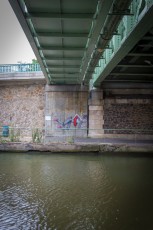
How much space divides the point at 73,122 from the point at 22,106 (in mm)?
4363

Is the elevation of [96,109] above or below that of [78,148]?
above

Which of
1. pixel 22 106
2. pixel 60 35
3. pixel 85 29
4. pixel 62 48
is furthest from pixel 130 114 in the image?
pixel 85 29

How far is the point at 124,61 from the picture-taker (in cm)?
1530

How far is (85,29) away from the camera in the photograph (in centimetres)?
1019

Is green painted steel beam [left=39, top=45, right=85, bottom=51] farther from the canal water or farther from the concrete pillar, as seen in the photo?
Result: the concrete pillar

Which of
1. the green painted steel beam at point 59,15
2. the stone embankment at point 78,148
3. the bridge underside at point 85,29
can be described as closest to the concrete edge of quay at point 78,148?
the stone embankment at point 78,148

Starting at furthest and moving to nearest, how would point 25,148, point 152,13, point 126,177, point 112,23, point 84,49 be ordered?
1. point 25,148
2. point 84,49
3. point 126,177
4. point 112,23
5. point 152,13

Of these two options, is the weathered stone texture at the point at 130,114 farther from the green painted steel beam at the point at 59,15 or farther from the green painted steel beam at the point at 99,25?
the green painted steel beam at the point at 59,15

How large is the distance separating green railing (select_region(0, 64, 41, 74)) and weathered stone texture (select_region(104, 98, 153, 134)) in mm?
5710

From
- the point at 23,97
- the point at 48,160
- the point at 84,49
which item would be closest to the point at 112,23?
the point at 84,49

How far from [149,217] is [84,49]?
745cm

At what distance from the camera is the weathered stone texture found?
70.2 feet

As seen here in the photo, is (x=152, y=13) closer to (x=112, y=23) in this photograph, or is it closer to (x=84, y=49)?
(x=112, y=23)

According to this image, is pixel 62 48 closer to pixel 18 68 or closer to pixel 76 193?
pixel 76 193
